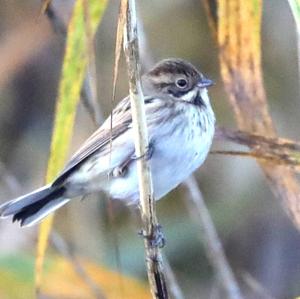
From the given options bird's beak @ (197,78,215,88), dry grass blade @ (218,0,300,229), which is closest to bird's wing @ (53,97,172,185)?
bird's beak @ (197,78,215,88)

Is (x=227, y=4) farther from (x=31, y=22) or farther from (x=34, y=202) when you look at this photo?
(x=31, y=22)

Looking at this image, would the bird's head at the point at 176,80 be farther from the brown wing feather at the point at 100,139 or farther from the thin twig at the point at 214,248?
the thin twig at the point at 214,248

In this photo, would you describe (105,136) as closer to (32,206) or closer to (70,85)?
(32,206)

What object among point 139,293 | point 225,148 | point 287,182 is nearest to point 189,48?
point 225,148

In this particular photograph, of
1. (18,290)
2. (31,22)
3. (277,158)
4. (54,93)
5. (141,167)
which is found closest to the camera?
(141,167)

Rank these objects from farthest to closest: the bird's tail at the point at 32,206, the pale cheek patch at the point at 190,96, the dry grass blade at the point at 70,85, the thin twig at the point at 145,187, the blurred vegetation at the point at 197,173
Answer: the blurred vegetation at the point at 197,173 → the pale cheek patch at the point at 190,96 → the bird's tail at the point at 32,206 → the dry grass blade at the point at 70,85 → the thin twig at the point at 145,187

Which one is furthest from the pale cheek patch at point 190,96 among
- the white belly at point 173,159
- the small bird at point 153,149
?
the white belly at point 173,159
